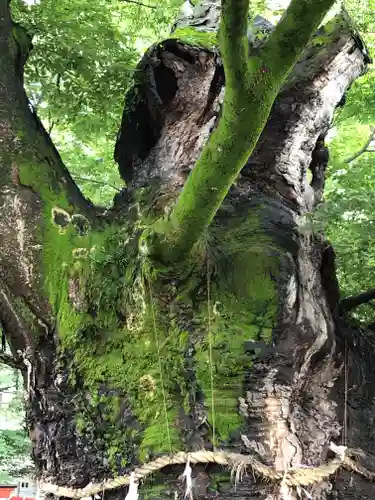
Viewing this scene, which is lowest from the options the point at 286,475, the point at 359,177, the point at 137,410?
the point at 286,475

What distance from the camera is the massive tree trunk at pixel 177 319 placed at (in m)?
2.03

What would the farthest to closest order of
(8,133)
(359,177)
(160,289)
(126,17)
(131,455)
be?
(126,17)
(359,177)
(8,133)
(160,289)
(131,455)

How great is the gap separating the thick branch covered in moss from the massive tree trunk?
0.37m

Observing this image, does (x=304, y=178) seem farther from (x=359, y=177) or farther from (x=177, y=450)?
(x=177, y=450)

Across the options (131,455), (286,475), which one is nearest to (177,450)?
(131,455)

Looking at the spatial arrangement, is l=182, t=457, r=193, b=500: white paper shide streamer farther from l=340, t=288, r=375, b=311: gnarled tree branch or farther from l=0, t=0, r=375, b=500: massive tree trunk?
l=340, t=288, r=375, b=311: gnarled tree branch

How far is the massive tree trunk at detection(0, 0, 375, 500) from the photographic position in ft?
6.65

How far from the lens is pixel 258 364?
209 cm

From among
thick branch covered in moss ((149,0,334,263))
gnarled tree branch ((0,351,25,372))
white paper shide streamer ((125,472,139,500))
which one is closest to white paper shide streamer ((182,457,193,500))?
white paper shide streamer ((125,472,139,500))

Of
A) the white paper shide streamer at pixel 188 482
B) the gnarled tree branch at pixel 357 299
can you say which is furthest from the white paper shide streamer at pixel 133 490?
the gnarled tree branch at pixel 357 299

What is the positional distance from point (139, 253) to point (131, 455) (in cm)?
80

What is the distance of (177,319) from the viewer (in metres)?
2.21

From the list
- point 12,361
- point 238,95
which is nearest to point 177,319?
point 12,361

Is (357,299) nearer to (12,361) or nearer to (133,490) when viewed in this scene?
(133,490)
